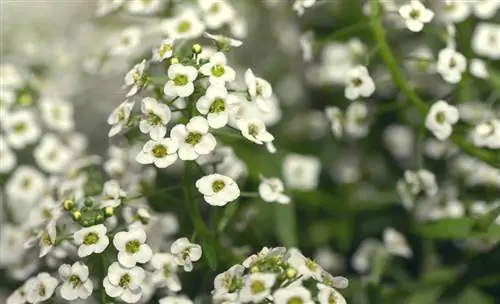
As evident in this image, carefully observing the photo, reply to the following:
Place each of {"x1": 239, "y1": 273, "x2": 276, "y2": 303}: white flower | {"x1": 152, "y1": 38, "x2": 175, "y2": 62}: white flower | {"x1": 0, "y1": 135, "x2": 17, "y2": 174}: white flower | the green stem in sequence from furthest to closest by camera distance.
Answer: {"x1": 0, "y1": 135, "x2": 17, "y2": 174}: white flower < the green stem < {"x1": 152, "y1": 38, "x2": 175, "y2": 62}: white flower < {"x1": 239, "y1": 273, "x2": 276, "y2": 303}: white flower

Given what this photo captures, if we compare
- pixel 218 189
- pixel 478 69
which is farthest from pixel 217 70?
pixel 478 69

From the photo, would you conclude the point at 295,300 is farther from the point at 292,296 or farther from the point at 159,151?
the point at 159,151

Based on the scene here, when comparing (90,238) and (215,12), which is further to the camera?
(215,12)

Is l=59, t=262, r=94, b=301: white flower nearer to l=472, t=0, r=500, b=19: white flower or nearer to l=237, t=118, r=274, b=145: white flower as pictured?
l=237, t=118, r=274, b=145: white flower

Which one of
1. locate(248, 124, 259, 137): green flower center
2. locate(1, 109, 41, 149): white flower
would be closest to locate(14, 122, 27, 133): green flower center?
locate(1, 109, 41, 149): white flower

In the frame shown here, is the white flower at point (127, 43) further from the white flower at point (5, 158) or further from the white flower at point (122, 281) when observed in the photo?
the white flower at point (122, 281)

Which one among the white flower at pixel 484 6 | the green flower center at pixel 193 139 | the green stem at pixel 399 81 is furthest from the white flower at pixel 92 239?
the white flower at pixel 484 6

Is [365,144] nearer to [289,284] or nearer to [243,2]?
[243,2]
